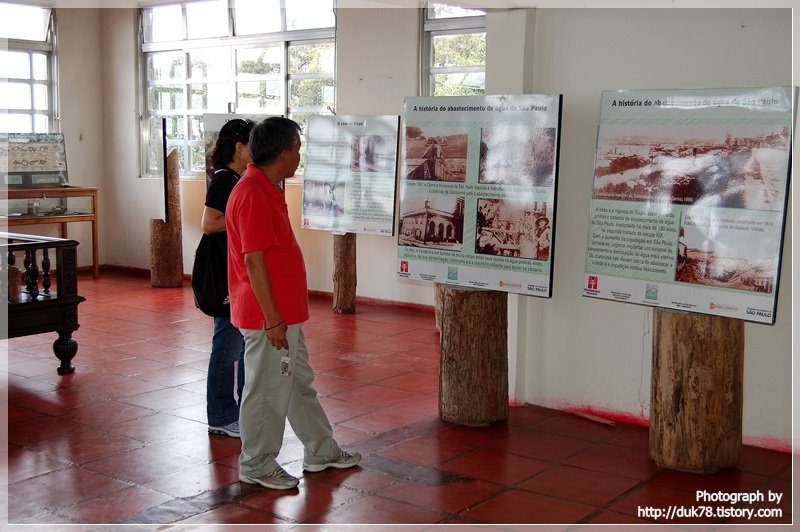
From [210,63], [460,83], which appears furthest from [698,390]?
[210,63]

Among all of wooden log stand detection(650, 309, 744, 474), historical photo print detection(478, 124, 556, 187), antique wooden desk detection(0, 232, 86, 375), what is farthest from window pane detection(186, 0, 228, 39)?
wooden log stand detection(650, 309, 744, 474)

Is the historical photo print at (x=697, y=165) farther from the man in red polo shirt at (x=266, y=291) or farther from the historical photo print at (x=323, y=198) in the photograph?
the historical photo print at (x=323, y=198)

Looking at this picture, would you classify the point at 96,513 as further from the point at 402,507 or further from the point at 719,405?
the point at 719,405

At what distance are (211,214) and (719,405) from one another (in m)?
2.64

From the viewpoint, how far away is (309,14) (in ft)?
31.4

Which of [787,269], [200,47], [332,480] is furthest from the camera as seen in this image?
[200,47]

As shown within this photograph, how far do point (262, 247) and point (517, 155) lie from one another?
1.71m

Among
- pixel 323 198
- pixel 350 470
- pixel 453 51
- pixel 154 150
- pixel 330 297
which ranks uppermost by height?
pixel 453 51

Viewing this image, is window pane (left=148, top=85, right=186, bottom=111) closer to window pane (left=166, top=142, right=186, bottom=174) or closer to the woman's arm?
window pane (left=166, top=142, right=186, bottom=174)

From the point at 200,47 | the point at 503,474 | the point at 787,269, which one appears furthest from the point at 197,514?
the point at 200,47

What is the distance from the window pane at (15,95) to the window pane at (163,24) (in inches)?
62.5

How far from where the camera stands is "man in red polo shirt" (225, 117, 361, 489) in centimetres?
380

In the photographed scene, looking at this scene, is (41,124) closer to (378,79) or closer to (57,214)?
(57,214)

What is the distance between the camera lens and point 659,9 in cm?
481
